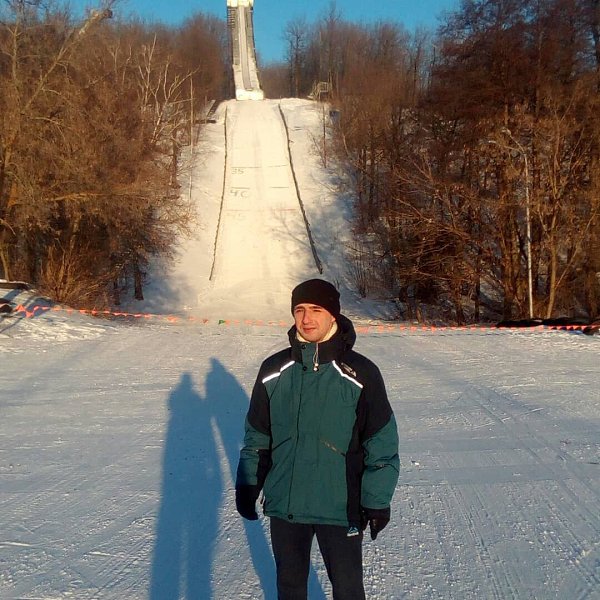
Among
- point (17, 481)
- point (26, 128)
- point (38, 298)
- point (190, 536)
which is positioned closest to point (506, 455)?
point (190, 536)

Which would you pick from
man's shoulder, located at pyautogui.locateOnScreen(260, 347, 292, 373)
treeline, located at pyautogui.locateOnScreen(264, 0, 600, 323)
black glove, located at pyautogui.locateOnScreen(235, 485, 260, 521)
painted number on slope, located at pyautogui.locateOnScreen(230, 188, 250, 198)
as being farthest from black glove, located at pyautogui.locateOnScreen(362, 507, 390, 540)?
painted number on slope, located at pyautogui.locateOnScreen(230, 188, 250, 198)

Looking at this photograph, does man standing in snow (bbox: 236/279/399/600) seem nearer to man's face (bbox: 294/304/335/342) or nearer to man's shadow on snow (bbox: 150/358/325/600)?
man's face (bbox: 294/304/335/342)

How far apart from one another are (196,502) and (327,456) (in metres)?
2.32

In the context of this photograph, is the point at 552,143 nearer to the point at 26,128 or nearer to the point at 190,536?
the point at 26,128

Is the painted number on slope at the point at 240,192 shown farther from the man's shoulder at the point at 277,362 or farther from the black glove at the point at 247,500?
the black glove at the point at 247,500

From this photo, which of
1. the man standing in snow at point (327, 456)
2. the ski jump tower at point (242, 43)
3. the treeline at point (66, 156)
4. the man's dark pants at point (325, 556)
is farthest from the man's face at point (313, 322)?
the ski jump tower at point (242, 43)

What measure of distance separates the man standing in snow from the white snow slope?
93 centimetres

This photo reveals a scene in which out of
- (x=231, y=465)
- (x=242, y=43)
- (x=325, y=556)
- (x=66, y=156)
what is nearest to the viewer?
(x=325, y=556)

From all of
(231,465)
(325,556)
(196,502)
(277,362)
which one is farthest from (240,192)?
(325,556)

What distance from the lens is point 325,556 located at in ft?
8.70

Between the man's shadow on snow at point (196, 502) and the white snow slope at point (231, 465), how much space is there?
16mm

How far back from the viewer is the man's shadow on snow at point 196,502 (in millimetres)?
3490

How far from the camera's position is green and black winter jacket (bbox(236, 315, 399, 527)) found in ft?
8.48

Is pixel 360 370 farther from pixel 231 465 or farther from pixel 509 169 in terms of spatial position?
pixel 509 169
